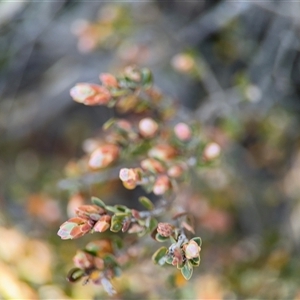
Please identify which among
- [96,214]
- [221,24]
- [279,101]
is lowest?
[279,101]

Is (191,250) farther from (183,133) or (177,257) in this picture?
(183,133)

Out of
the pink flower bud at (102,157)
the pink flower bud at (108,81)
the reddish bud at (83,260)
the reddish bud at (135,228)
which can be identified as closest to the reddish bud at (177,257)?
the reddish bud at (135,228)

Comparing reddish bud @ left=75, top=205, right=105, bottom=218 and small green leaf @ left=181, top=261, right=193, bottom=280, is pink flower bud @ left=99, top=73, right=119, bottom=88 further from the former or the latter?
small green leaf @ left=181, top=261, right=193, bottom=280

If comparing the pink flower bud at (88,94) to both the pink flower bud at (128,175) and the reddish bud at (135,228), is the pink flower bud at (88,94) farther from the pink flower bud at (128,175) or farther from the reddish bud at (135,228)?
the reddish bud at (135,228)

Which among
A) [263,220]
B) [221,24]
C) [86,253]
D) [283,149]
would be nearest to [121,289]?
[86,253]

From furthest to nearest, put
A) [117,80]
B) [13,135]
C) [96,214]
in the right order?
[13,135] → [117,80] → [96,214]

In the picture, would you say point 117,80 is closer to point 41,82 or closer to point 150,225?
point 150,225

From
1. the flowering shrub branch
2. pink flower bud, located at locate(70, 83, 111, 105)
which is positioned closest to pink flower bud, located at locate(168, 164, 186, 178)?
the flowering shrub branch
